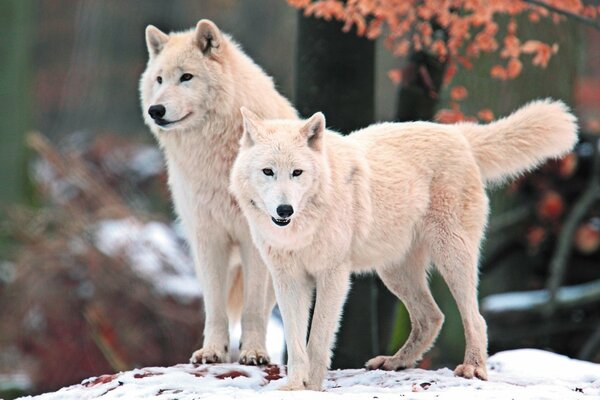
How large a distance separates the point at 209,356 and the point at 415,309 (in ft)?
4.45

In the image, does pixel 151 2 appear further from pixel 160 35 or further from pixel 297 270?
pixel 297 270

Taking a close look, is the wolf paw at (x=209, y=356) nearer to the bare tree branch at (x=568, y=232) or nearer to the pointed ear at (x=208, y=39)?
the pointed ear at (x=208, y=39)

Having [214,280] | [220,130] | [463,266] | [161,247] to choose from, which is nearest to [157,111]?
[220,130]

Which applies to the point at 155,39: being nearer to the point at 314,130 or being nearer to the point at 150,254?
the point at 314,130

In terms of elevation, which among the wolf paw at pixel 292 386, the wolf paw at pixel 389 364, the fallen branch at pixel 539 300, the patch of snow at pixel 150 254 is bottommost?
the fallen branch at pixel 539 300

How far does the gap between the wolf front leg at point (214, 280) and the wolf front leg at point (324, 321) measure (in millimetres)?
1112

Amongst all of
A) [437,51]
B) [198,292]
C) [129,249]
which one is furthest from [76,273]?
[437,51]

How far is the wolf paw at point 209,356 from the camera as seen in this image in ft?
20.7

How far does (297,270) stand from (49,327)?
280 inches

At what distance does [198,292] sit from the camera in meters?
11.9

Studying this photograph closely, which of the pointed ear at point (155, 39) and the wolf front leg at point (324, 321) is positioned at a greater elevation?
the pointed ear at point (155, 39)

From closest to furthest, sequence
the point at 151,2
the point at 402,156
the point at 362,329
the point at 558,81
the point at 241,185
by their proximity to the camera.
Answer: the point at 241,185 < the point at 402,156 < the point at 362,329 < the point at 558,81 < the point at 151,2

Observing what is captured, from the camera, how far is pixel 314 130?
5363 millimetres

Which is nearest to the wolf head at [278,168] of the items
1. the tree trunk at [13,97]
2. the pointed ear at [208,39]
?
the pointed ear at [208,39]
